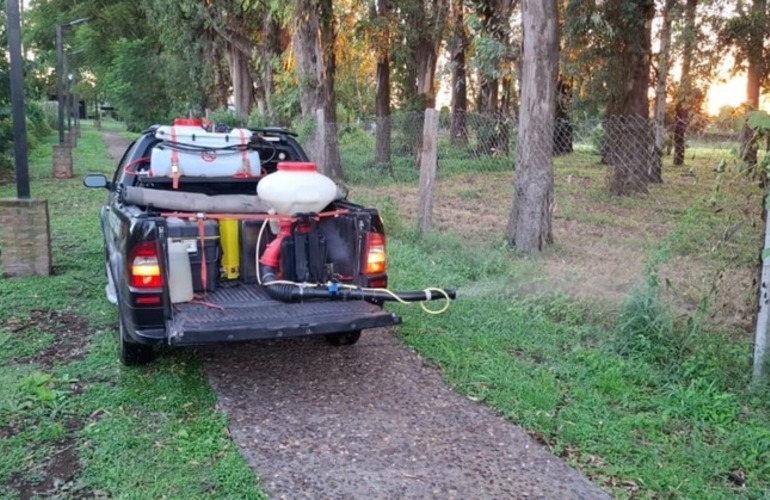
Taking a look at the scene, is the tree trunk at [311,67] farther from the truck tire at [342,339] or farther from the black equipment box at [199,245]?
the black equipment box at [199,245]

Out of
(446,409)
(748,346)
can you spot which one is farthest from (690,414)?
(446,409)

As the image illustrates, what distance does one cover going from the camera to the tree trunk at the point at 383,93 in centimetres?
1819

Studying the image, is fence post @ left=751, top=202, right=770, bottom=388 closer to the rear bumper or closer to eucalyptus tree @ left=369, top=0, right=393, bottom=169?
the rear bumper

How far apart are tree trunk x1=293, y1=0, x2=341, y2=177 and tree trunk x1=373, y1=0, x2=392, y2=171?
3505 millimetres

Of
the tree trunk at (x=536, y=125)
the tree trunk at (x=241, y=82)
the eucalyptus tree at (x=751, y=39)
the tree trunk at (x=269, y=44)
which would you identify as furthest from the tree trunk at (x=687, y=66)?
the tree trunk at (x=241, y=82)

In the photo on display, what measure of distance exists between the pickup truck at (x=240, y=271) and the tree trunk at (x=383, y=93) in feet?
41.9

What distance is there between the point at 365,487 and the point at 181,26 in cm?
2214

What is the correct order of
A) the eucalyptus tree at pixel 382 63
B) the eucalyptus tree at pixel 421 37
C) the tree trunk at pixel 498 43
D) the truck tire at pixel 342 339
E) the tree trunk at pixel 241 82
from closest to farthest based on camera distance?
1. the truck tire at pixel 342 339
2. the tree trunk at pixel 498 43
3. the eucalyptus tree at pixel 382 63
4. the eucalyptus tree at pixel 421 37
5. the tree trunk at pixel 241 82

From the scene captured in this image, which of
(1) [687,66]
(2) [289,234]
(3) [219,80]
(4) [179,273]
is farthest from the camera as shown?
(3) [219,80]

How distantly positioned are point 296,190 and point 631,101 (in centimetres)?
1417

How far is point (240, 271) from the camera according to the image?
16.0 feet

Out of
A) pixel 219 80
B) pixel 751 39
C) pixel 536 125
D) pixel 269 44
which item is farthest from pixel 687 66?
pixel 219 80

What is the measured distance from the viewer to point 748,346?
4852mm

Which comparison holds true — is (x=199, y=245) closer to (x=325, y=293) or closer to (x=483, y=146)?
(x=325, y=293)
